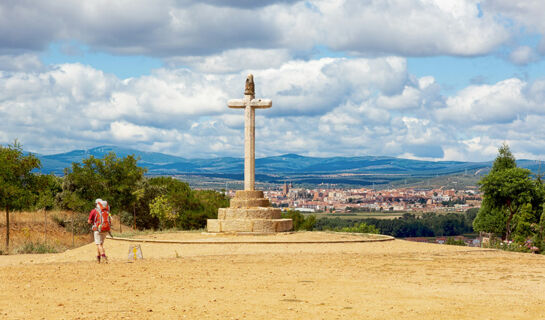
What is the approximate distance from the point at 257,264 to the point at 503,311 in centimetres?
788

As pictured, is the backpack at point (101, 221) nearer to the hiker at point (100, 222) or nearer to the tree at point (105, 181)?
the hiker at point (100, 222)

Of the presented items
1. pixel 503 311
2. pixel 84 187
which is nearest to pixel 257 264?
pixel 503 311

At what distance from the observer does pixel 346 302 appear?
11.0 m

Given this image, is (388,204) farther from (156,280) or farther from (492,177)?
(156,280)

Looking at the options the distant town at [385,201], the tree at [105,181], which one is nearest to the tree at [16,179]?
the tree at [105,181]

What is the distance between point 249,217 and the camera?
84.5ft

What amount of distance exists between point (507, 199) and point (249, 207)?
27491mm

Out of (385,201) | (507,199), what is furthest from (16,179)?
(385,201)

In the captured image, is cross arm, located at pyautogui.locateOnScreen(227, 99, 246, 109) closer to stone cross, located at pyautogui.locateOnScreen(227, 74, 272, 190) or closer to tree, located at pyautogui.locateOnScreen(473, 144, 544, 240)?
stone cross, located at pyautogui.locateOnScreen(227, 74, 272, 190)

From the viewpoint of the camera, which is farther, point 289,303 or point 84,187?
point 84,187

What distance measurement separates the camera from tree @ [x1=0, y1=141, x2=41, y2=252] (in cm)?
2847

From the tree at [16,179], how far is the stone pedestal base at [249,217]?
9.07 metres

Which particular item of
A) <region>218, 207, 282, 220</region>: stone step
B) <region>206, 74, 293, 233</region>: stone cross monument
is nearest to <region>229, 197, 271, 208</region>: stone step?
<region>206, 74, 293, 233</region>: stone cross monument

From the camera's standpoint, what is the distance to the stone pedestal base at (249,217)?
83.4 ft
